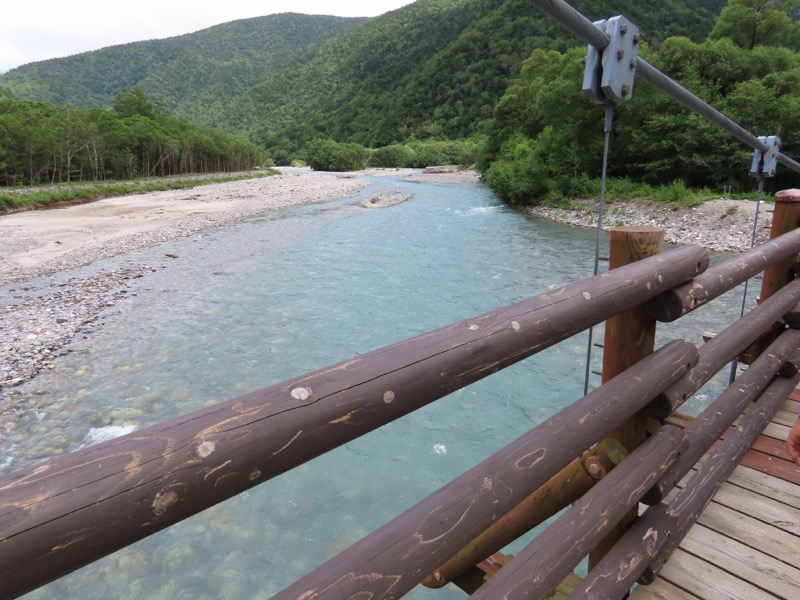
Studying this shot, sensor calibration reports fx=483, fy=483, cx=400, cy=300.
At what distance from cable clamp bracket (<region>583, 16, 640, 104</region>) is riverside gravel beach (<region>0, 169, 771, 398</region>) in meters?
7.25

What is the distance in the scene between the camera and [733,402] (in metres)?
2.67

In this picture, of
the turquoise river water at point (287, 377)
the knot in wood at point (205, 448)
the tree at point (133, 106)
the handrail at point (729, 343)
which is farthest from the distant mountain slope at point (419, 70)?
the knot in wood at point (205, 448)

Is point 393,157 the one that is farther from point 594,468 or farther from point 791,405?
point 594,468

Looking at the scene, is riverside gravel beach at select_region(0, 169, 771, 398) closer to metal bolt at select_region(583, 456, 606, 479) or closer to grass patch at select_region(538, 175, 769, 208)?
grass patch at select_region(538, 175, 769, 208)

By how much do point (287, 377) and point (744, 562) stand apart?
18.1ft

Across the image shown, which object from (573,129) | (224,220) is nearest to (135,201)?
(224,220)

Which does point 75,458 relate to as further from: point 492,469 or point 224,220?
point 224,220

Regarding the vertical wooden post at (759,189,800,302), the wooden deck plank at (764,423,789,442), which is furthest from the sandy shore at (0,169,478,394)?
the vertical wooden post at (759,189,800,302)

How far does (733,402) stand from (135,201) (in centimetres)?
3814

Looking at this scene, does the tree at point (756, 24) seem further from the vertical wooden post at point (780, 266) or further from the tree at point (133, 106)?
the tree at point (133, 106)

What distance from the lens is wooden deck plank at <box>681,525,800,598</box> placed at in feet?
6.53

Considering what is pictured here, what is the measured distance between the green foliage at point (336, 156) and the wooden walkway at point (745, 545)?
93654 millimetres

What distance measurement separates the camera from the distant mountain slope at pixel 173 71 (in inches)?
5684

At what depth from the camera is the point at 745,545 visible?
222 centimetres
